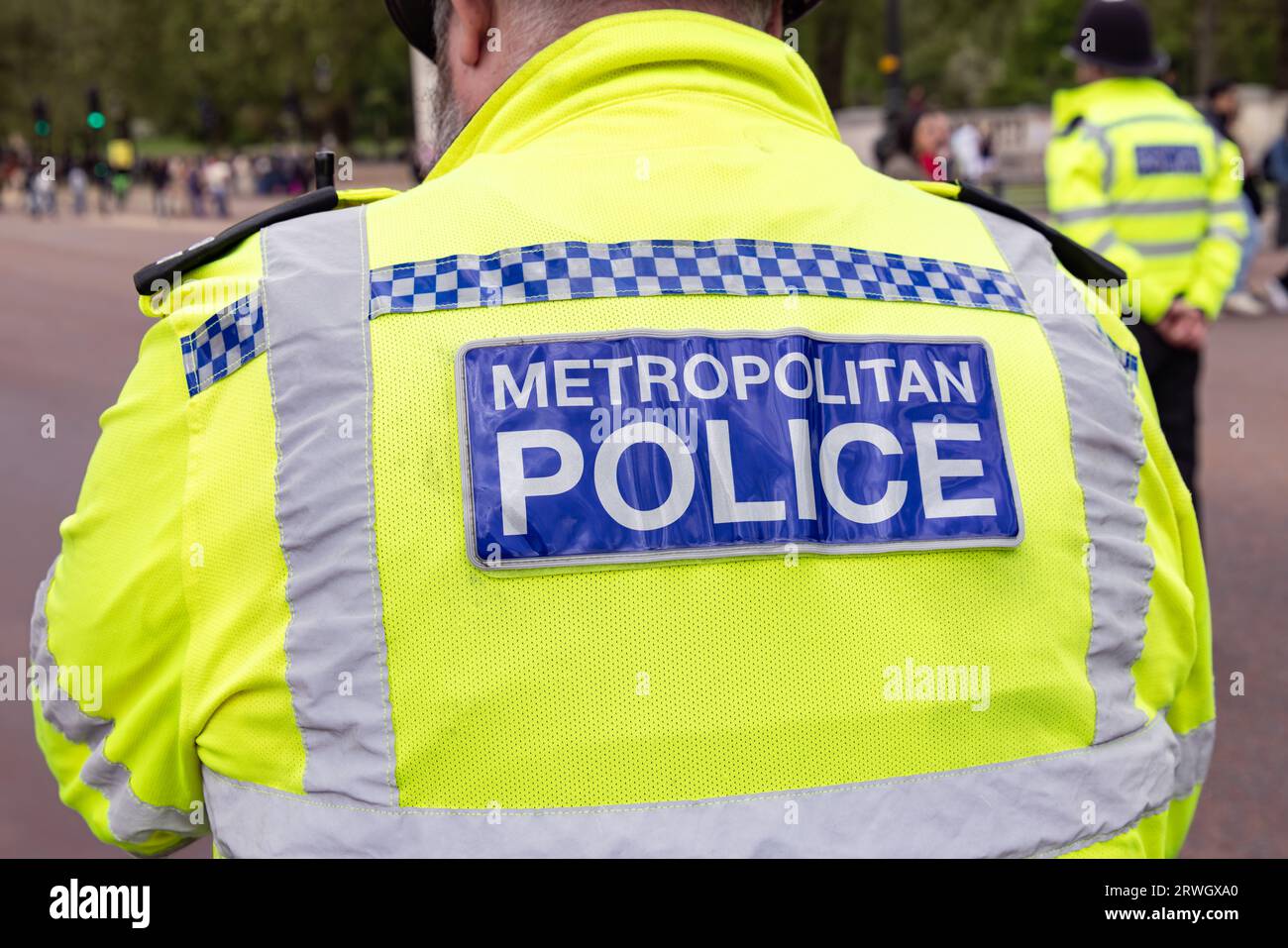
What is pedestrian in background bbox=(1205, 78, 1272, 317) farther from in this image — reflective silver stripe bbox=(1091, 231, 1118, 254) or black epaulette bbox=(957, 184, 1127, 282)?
black epaulette bbox=(957, 184, 1127, 282)

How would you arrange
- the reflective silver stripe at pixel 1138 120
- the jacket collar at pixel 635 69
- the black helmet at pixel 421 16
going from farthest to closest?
the reflective silver stripe at pixel 1138 120 → the black helmet at pixel 421 16 → the jacket collar at pixel 635 69

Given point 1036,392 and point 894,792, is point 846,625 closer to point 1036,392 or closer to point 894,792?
point 894,792

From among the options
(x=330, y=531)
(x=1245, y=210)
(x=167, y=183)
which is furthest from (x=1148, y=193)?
(x=167, y=183)

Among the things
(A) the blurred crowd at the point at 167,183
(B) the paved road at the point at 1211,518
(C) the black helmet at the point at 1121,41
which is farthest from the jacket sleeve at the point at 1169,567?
(A) the blurred crowd at the point at 167,183

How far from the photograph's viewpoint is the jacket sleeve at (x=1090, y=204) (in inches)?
211

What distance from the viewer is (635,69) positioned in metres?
1.60

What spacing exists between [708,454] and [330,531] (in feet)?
1.19

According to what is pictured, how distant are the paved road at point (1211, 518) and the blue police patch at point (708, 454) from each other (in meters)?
2.69

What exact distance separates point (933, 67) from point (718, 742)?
6137 centimetres

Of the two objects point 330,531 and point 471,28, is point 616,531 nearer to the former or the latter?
point 330,531

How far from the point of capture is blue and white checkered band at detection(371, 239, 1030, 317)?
1.47m

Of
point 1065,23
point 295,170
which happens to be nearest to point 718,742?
point 295,170

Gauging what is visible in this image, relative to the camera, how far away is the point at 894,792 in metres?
1.42

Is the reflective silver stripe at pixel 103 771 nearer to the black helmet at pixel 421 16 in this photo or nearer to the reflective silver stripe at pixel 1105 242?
the black helmet at pixel 421 16
